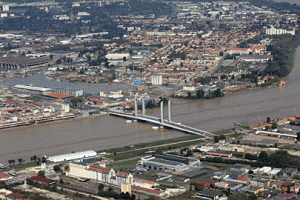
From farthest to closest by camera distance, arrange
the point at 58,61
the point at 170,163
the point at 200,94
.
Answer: the point at 58,61 → the point at 200,94 → the point at 170,163

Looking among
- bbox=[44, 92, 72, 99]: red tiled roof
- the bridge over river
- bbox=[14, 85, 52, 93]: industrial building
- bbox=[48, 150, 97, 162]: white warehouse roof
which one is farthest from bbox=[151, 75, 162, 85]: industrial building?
bbox=[48, 150, 97, 162]: white warehouse roof

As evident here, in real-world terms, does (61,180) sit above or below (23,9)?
below

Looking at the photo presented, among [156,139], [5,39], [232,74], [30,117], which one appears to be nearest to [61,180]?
[156,139]

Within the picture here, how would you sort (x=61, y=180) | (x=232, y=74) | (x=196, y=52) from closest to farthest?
(x=61, y=180) < (x=232, y=74) < (x=196, y=52)

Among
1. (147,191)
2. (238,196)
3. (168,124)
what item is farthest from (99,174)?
(168,124)

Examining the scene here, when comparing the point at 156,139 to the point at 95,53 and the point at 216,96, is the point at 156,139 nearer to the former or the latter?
the point at 216,96

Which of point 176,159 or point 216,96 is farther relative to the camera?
point 216,96

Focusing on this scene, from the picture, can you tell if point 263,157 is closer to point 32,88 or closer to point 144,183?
point 144,183

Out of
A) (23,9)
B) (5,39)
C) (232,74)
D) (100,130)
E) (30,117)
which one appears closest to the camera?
(100,130)
